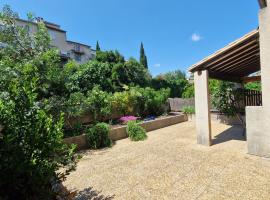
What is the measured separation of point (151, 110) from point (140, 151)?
6753 millimetres

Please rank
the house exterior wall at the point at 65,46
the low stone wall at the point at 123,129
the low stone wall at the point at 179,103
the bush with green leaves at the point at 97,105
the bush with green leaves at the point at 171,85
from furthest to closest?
the house exterior wall at the point at 65,46
the bush with green leaves at the point at 171,85
the low stone wall at the point at 179,103
the bush with green leaves at the point at 97,105
the low stone wall at the point at 123,129

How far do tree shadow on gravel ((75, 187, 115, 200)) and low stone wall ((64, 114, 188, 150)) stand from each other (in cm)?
348

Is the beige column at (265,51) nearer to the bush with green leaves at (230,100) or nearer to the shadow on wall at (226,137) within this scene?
the shadow on wall at (226,137)

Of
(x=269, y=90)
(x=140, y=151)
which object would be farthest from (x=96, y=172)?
(x=269, y=90)

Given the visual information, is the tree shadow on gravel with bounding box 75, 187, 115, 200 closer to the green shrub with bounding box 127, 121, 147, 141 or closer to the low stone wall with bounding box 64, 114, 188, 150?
the low stone wall with bounding box 64, 114, 188, 150

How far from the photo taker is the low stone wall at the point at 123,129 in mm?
7405

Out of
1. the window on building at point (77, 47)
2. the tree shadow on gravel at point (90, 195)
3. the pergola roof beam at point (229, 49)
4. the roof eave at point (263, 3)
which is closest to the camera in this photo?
the tree shadow on gravel at point (90, 195)

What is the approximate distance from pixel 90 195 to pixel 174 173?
83.8 inches

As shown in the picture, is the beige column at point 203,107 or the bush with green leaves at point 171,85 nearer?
the beige column at point 203,107

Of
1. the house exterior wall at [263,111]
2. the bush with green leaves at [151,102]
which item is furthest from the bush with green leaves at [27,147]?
the bush with green leaves at [151,102]

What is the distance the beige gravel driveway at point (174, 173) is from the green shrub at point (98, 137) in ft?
1.99

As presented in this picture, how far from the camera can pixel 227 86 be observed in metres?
10.1

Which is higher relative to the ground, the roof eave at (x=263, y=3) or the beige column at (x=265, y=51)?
the roof eave at (x=263, y=3)

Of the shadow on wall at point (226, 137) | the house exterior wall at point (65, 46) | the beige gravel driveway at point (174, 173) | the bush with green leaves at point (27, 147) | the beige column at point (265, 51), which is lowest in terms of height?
the beige gravel driveway at point (174, 173)
